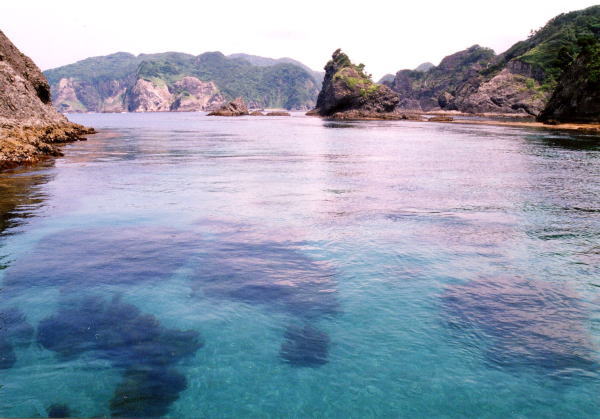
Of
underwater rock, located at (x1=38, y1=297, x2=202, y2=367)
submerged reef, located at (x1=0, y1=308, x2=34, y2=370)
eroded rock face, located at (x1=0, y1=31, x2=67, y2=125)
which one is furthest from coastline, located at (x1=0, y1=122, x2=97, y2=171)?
underwater rock, located at (x1=38, y1=297, x2=202, y2=367)

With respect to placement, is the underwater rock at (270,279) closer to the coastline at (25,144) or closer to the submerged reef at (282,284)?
the submerged reef at (282,284)

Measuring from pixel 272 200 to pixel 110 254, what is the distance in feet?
27.0

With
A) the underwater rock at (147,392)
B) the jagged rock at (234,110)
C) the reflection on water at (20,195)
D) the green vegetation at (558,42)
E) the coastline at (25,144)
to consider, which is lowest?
the underwater rock at (147,392)

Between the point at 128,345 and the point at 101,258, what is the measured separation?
16.2 ft

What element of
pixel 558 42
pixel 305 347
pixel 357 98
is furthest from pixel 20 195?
pixel 558 42

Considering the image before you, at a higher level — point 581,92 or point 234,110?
point 234,110

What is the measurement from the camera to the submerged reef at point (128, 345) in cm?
579

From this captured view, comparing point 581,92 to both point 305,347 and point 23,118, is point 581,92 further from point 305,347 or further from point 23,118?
point 305,347

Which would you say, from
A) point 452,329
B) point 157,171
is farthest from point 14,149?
point 452,329

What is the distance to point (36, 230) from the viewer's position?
1357cm

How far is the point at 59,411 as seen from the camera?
18.2 ft

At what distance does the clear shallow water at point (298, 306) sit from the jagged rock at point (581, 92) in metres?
70.2

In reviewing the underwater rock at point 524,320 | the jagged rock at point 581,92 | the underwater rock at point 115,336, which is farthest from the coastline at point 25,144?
the jagged rock at point 581,92

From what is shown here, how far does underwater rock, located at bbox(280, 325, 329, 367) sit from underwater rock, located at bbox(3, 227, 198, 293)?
165 inches
